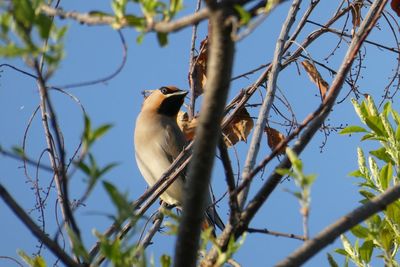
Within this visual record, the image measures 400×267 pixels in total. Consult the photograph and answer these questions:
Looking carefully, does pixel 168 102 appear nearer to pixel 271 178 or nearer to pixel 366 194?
pixel 366 194

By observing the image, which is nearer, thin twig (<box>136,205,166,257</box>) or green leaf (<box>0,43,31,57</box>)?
green leaf (<box>0,43,31,57</box>)

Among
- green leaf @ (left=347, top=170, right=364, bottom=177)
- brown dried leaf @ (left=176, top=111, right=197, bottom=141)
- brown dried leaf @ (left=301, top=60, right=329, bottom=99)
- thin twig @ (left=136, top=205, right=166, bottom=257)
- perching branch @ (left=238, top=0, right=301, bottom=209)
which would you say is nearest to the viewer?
perching branch @ (left=238, top=0, right=301, bottom=209)

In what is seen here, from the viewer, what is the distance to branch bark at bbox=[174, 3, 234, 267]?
141 cm

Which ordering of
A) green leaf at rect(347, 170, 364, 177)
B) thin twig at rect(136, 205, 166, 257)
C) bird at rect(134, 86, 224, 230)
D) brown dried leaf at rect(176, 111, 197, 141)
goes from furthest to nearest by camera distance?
bird at rect(134, 86, 224, 230)
brown dried leaf at rect(176, 111, 197, 141)
thin twig at rect(136, 205, 166, 257)
green leaf at rect(347, 170, 364, 177)

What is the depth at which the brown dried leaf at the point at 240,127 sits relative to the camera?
474 centimetres

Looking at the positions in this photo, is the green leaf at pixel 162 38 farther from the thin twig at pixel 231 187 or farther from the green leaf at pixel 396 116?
the green leaf at pixel 396 116

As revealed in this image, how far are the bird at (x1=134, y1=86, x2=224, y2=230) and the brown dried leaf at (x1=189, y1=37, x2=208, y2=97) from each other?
1.85 meters

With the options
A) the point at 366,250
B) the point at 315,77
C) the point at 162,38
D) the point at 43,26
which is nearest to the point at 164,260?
the point at 162,38

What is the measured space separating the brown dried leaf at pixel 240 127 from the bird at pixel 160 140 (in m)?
1.78

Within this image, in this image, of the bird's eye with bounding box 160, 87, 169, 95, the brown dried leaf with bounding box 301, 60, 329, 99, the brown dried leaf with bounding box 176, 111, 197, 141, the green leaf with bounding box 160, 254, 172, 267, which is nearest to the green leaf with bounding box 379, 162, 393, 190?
the green leaf with bounding box 160, 254, 172, 267

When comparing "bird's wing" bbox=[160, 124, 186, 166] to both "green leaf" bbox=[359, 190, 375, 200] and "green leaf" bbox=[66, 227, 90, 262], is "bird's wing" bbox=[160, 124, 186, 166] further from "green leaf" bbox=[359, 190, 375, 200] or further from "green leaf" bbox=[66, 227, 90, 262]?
"green leaf" bbox=[66, 227, 90, 262]

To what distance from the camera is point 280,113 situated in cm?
459

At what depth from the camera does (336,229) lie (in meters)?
1.74

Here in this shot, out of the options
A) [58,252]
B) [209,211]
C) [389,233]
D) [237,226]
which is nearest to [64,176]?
[58,252]
